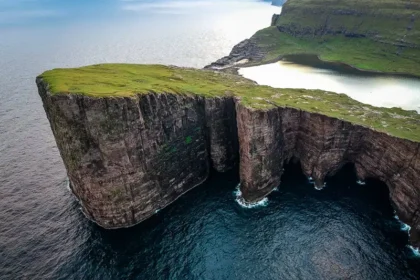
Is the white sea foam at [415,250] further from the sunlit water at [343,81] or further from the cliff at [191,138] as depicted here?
the sunlit water at [343,81]

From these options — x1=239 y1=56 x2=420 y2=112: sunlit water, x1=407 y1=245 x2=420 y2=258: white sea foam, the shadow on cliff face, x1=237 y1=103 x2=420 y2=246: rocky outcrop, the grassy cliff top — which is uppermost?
the grassy cliff top

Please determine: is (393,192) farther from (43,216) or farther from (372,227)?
(43,216)

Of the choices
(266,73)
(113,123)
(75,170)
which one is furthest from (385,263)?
(266,73)

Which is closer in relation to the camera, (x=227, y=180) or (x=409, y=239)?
(x=409, y=239)

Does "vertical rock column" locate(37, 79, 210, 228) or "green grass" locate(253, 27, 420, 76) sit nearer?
"vertical rock column" locate(37, 79, 210, 228)

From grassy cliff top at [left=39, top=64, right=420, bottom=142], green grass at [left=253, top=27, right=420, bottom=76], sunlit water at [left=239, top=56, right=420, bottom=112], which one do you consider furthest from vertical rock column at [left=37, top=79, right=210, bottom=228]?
green grass at [left=253, top=27, right=420, bottom=76]

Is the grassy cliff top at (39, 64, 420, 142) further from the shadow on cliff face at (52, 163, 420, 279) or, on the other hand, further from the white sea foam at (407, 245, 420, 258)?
the white sea foam at (407, 245, 420, 258)

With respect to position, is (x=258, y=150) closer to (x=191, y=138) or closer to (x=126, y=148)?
(x=191, y=138)
